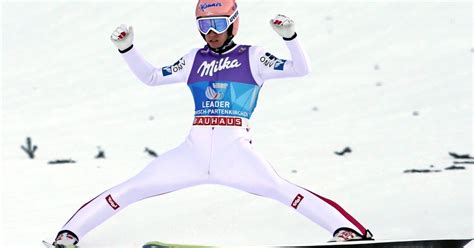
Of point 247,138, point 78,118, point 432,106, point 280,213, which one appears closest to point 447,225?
point 280,213

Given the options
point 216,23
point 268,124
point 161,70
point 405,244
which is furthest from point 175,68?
A: point 268,124

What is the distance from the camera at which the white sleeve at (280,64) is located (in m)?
5.77

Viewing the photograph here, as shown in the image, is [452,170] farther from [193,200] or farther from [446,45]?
[446,45]

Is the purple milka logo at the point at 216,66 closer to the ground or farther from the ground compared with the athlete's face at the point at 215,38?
closer to the ground

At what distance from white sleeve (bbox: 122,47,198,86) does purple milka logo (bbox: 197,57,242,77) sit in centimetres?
13

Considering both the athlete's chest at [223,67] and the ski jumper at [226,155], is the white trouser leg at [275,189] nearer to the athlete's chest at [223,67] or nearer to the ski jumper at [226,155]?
the ski jumper at [226,155]

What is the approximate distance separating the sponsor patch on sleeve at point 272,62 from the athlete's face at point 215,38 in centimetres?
32

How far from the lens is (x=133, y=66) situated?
6277 mm

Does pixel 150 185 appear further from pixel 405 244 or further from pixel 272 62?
pixel 405 244

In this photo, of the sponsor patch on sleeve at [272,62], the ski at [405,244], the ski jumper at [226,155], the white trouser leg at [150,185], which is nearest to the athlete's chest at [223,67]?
the ski jumper at [226,155]

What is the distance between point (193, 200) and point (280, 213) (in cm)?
100

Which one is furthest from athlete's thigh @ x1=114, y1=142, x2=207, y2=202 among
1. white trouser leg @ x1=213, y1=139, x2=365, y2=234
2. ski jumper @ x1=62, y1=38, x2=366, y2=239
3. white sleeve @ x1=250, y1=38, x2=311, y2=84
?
white sleeve @ x1=250, y1=38, x2=311, y2=84

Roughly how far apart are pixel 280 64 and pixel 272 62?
0.06 meters

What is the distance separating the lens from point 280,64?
588cm
